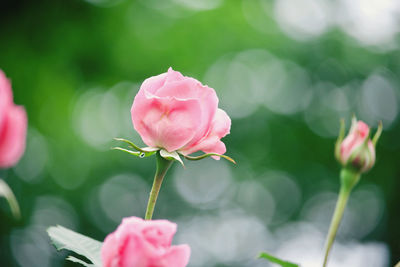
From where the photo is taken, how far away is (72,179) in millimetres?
9156

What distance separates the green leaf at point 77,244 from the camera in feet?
1.71

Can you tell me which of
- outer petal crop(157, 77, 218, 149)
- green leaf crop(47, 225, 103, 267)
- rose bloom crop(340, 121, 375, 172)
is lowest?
green leaf crop(47, 225, 103, 267)

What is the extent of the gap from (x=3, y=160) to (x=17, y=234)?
952 cm

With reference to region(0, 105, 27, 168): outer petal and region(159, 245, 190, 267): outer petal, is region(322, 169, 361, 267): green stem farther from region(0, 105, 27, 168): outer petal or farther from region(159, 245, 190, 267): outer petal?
region(0, 105, 27, 168): outer petal

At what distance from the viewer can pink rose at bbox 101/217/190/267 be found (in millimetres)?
399

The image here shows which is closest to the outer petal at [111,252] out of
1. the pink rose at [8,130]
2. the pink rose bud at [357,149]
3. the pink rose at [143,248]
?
the pink rose at [143,248]

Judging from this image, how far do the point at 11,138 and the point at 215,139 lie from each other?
0.20 metres

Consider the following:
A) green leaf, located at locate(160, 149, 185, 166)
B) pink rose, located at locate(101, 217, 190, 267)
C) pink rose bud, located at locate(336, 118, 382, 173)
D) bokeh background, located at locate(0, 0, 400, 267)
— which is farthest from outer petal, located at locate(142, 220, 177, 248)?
bokeh background, located at locate(0, 0, 400, 267)

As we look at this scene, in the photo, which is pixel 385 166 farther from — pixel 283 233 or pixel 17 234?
pixel 17 234

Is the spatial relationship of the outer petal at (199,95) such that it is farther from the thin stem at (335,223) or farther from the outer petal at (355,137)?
the outer petal at (355,137)

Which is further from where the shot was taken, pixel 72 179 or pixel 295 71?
pixel 295 71

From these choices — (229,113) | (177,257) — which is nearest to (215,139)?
(177,257)

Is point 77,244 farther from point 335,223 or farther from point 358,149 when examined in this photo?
point 358,149

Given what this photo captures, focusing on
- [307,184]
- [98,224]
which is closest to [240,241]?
[307,184]
